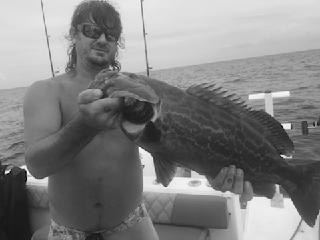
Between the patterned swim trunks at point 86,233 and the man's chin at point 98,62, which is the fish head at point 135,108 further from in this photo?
the patterned swim trunks at point 86,233

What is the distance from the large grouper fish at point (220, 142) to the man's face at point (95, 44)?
1.96ft

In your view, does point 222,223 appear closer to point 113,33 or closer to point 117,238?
point 117,238

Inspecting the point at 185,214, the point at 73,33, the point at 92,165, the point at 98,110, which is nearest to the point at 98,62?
the point at 73,33

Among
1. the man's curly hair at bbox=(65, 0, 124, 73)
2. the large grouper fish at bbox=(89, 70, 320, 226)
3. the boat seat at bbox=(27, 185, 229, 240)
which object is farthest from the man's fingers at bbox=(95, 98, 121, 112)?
the boat seat at bbox=(27, 185, 229, 240)

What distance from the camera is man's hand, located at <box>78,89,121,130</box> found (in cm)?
200

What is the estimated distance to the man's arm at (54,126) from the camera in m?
2.04

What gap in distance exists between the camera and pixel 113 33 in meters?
3.19

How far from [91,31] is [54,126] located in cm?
97

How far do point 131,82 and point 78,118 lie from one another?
40 cm

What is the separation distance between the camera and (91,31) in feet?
10.1

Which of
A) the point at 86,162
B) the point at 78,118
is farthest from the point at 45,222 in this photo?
the point at 78,118

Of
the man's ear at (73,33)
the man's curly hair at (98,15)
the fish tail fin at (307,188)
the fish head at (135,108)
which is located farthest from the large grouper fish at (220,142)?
the man's ear at (73,33)

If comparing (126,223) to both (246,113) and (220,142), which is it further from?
(246,113)

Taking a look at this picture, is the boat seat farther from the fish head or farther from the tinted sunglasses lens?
the fish head
